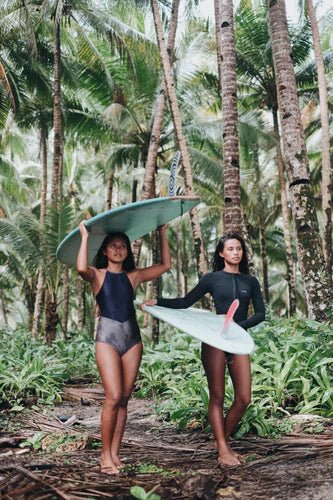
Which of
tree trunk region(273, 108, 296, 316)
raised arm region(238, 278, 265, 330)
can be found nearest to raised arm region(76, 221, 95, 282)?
raised arm region(238, 278, 265, 330)

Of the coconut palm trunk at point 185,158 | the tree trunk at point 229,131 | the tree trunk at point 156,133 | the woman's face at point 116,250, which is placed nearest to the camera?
the woman's face at point 116,250

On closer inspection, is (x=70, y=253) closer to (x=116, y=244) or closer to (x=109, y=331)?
(x=116, y=244)

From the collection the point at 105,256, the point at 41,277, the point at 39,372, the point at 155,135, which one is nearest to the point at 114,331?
the point at 105,256

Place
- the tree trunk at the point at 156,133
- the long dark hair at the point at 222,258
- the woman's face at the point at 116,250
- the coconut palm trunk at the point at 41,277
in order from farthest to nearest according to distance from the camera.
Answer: the coconut palm trunk at the point at 41,277 → the tree trunk at the point at 156,133 → the long dark hair at the point at 222,258 → the woman's face at the point at 116,250

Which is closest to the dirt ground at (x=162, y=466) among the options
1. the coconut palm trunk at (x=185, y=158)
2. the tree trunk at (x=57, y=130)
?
the coconut palm trunk at (x=185, y=158)

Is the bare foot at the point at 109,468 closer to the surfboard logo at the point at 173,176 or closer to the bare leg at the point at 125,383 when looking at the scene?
the bare leg at the point at 125,383

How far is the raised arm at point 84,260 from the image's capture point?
12.6 feet

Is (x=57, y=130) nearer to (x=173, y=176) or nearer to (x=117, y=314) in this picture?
(x=173, y=176)

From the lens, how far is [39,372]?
7527 millimetres

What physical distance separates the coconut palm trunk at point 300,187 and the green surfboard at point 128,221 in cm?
365

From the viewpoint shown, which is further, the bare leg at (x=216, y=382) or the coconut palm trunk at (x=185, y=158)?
the coconut palm trunk at (x=185, y=158)

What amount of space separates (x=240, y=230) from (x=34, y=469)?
5723 mm

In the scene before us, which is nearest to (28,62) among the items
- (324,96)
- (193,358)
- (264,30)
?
(264,30)

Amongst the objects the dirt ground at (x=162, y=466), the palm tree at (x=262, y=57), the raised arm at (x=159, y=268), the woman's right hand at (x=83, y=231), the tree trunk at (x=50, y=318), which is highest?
the palm tree at (x=262, y=57)
